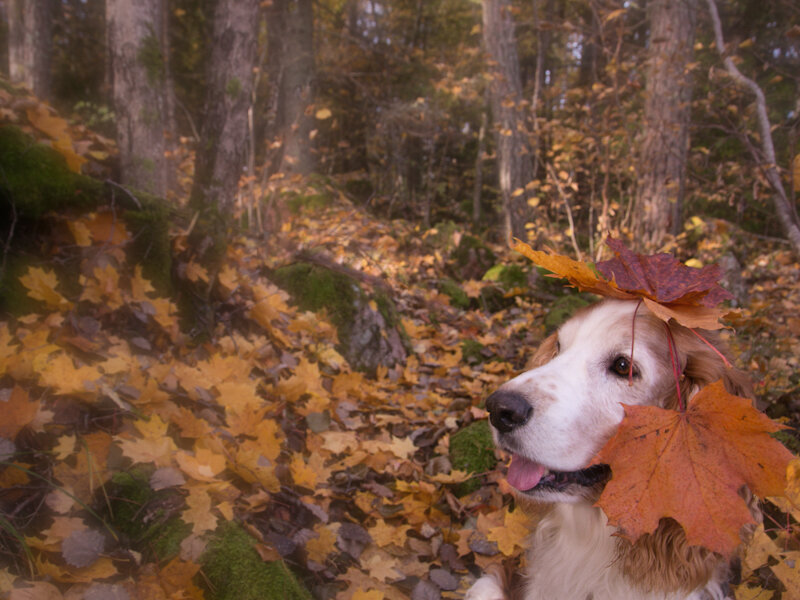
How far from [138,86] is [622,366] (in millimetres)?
A: 5293

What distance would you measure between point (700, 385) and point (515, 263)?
21.0 ft

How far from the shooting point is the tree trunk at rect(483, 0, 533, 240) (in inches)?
412

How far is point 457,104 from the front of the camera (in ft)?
44.0

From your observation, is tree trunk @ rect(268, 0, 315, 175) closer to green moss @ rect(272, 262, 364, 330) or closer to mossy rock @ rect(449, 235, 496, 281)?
mossy rock @ rect(449, 235, 496, 281)

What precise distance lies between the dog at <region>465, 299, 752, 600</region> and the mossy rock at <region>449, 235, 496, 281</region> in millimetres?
6235

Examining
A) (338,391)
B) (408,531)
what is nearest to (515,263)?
(338,391)

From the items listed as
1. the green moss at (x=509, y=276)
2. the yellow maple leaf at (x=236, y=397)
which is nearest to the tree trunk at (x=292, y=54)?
the green moss at (x=509, y=276)

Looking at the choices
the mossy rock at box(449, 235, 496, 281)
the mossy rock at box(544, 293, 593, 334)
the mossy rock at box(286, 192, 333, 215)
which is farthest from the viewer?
the mossy rock at box(286, 192, 333, 215)

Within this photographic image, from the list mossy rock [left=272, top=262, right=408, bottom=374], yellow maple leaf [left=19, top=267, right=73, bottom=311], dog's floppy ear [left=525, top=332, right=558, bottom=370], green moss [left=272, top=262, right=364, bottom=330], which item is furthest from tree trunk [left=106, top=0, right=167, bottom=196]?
dog's floppy ear [left=525, top=332, right=558, bottom=370]

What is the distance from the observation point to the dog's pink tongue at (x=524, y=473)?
195 centimetres

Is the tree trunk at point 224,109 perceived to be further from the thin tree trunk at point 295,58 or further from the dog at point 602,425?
the thin tree trunk at point 295,58

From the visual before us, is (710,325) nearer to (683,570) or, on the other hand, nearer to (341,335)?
(683,570)

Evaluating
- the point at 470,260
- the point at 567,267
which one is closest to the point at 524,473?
the point at 567,267

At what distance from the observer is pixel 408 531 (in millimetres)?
2982
